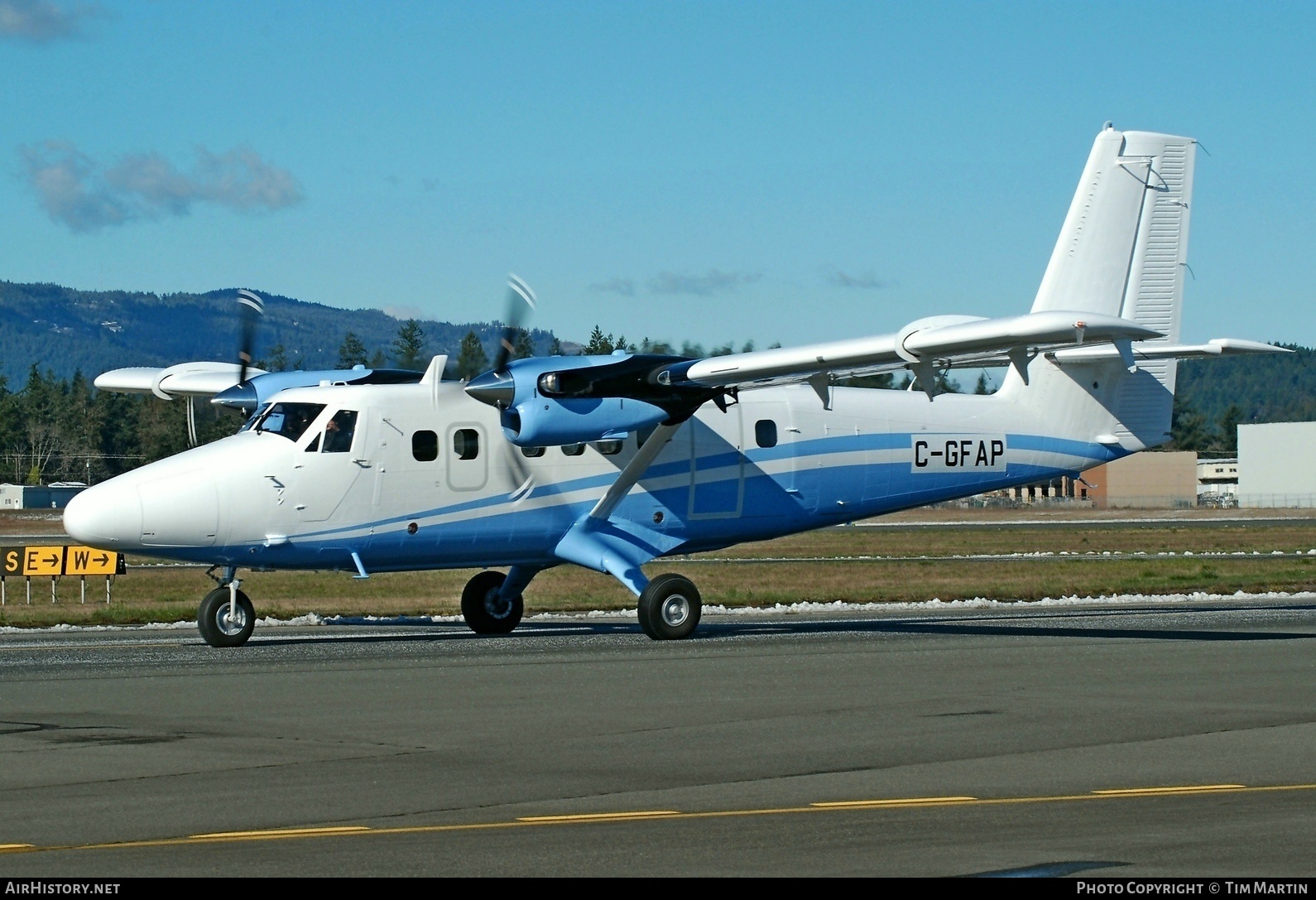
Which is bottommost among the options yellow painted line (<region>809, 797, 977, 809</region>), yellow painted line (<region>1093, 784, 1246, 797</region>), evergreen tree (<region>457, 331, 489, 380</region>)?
yellow painted line (<region>809, 797, 977, 809</region>)

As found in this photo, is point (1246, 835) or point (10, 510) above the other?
point (10, 510)

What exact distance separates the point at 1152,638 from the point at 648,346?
8.61 m

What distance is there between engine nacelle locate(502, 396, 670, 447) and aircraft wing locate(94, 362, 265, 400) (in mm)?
5887

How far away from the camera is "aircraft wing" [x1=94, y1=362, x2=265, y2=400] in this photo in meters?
28.5

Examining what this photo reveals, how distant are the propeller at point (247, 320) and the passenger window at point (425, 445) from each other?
3.67 meters

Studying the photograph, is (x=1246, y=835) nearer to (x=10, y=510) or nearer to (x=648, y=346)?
(x=648, y=346)

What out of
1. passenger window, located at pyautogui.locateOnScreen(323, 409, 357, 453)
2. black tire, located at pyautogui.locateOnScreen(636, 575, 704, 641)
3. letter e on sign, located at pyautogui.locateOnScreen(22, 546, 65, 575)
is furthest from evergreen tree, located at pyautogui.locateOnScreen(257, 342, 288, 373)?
black tire, located at pyautogui.locateOnScreen(636, 575, 704, 641)

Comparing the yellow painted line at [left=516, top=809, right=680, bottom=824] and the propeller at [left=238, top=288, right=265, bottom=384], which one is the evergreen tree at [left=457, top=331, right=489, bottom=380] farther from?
the yellow painted line at [left=516, top=809, right=680, bottom=824]

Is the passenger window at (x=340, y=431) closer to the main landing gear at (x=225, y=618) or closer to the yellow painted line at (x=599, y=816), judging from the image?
the main landing gear at (x=225, y=618)

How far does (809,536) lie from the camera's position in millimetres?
81938

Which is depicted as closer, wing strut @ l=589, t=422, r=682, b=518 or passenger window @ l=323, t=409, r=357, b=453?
passenger window @ l=323, t=409, r=357, b=453

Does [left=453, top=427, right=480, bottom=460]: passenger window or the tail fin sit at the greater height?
the tail fin

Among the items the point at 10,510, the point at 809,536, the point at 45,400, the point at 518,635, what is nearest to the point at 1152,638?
the point at 518,635

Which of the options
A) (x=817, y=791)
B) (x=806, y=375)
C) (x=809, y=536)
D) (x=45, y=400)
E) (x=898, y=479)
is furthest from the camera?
(x=45, y=400)
